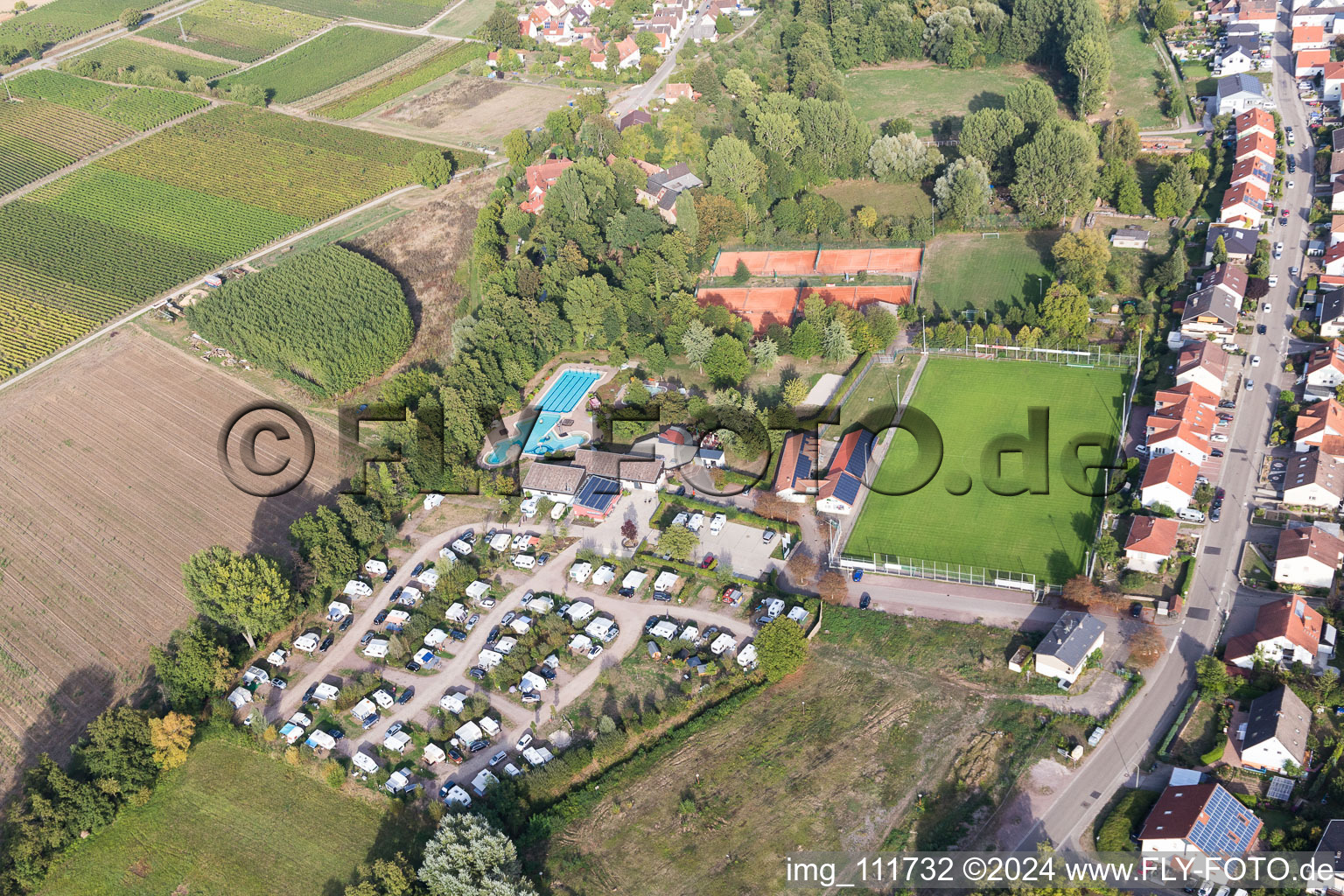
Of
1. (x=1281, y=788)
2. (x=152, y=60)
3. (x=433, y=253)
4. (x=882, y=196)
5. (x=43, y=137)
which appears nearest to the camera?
(x=1281, y=788)

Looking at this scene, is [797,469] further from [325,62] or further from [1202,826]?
[325,62]

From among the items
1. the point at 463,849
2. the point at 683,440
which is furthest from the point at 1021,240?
the point at 463,849

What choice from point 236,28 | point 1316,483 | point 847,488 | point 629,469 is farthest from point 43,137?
point 1316,483

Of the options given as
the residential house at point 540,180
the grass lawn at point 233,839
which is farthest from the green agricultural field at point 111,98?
the grass lawn at point 233,839

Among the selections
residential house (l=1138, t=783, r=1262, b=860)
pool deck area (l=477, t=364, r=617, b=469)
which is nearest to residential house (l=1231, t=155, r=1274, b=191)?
pool deck area (l=477, t=364, r=617, b=469)

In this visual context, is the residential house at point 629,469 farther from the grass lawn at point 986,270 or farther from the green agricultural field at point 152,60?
the green agricultural field at point 152,60

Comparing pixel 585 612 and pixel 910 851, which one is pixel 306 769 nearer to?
pixel 585 612
